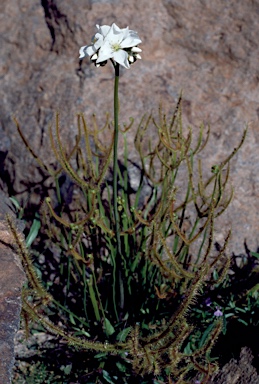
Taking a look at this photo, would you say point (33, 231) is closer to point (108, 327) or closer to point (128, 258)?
point (128, 258)

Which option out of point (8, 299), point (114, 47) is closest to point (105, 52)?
point (114, 47)

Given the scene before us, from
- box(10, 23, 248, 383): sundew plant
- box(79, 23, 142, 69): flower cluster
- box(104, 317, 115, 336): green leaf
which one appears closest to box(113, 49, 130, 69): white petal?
box(79, 23, 142, 69): flower cluster

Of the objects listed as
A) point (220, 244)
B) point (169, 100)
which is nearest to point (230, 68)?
point (169, 100)

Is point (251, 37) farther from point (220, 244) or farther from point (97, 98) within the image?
point (220, 244)

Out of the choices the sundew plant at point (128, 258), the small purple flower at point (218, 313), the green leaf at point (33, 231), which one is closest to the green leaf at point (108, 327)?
the sundew plant at point (128, 258)

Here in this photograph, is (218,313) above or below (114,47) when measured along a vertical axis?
below

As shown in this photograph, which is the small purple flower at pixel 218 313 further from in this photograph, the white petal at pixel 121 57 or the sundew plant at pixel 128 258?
the white petal at pixel 121 57

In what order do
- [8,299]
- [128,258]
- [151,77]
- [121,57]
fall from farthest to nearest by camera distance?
[151,77] < [128,258] < [8,299] < [121,57]
